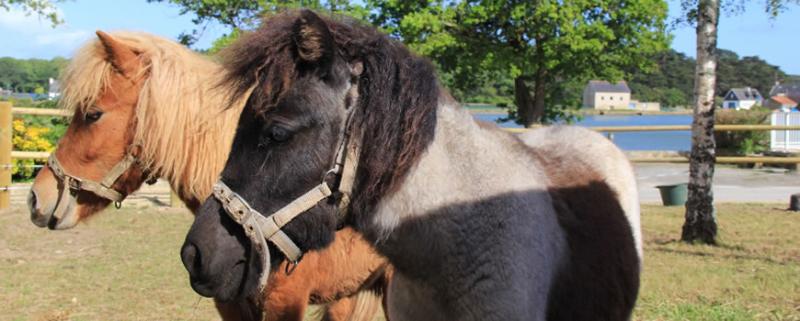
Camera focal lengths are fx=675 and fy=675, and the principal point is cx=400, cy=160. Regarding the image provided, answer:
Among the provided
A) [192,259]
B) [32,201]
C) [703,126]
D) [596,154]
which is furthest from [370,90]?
[703,126]

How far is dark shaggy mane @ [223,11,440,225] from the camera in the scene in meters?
1.77

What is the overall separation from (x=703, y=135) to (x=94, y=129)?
23.1ft

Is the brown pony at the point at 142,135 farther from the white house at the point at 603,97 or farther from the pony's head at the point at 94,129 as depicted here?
the white house at the point at 603,97

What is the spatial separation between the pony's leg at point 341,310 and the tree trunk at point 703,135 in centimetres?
545

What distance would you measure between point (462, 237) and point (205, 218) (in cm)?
71

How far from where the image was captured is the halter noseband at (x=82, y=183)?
10.1 ft

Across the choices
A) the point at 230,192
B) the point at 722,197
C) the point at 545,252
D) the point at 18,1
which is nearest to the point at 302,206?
the point at 230,192

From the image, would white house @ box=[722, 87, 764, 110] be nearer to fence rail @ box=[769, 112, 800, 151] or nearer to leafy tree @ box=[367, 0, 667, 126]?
fence rail @ box=[769, 112, 800, 151]

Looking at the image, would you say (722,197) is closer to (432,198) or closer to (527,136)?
(527,136)

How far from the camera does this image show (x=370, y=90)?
180 cm

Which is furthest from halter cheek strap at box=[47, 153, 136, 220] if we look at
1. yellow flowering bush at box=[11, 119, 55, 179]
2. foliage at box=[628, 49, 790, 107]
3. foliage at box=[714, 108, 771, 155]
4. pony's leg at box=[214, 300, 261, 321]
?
foliage at box=[628, 49, 790, 107]

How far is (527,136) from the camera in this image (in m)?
3.08

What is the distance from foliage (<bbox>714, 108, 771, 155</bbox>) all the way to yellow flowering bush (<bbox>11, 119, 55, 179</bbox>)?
55.0 ft

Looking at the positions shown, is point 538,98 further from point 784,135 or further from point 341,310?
point 341,310
